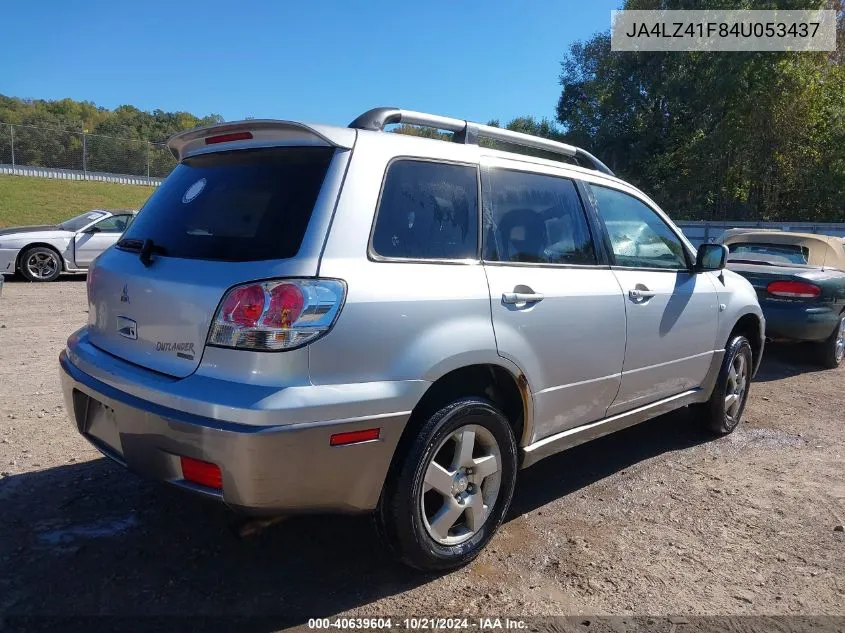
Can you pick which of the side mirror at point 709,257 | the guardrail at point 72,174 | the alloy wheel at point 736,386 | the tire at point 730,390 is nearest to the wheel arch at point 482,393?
the side mirror at point 709,257

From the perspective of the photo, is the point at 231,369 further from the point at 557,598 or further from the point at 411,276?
the point at 557,598

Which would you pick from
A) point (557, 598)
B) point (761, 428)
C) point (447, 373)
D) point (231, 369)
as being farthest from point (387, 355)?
point (761, 428)

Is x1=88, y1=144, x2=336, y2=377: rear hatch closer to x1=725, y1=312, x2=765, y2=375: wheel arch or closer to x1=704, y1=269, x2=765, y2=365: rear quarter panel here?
x1=704, y1=269, x2=765, y2=365: rear quarter panel

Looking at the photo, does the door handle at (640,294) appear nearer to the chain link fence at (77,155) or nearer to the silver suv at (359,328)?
the silver suv at (359,328)

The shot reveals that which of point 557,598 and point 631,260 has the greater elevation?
point 631,260

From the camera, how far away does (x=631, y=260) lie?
3.88m

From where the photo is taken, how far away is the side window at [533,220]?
308 cm

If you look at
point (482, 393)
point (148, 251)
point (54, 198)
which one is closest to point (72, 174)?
point (54, 198)

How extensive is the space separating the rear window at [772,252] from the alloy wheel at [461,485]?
6.29 m

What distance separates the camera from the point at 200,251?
260 centimetres

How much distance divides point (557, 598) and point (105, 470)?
8.46 feet

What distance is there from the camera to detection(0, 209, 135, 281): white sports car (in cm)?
1141

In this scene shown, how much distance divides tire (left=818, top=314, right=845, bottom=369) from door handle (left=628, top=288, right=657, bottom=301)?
471 centimetres

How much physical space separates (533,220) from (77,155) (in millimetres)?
33472
